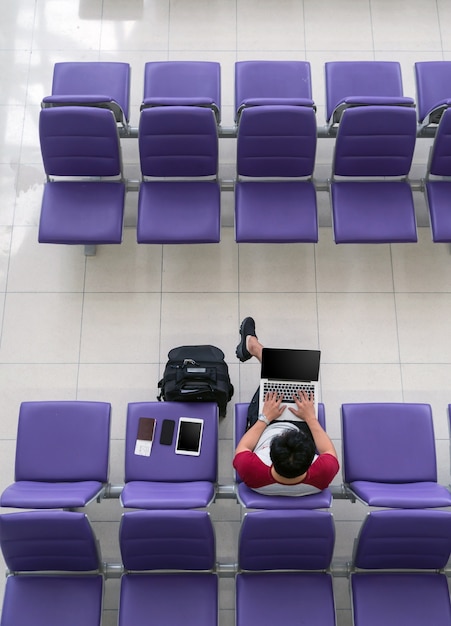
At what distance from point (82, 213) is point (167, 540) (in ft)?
6.89

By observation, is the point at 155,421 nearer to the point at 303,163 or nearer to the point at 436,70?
the point at 303,163

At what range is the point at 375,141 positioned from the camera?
12.8 feet

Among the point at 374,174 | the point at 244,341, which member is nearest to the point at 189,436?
the point at 244,341

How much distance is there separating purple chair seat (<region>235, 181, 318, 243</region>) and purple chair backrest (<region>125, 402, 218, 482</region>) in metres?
1.18

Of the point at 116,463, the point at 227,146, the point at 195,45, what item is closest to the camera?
the point at 116,463

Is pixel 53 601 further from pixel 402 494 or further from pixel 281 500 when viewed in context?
pixel 402 494

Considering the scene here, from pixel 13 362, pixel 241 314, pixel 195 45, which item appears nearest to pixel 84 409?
pixel 13 362

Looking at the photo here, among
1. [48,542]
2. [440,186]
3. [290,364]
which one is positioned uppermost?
[440,186]

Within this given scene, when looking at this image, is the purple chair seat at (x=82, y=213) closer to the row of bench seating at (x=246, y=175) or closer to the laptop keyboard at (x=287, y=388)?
the row of bench seating at (x=246, y=175)

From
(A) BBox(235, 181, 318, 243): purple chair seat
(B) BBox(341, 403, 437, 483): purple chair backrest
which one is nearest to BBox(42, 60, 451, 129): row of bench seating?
(A) BBox(235, 181, 318, 243): purple chair seat

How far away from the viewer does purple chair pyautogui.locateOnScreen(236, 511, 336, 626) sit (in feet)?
9.74

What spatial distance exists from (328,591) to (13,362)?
2.39 m

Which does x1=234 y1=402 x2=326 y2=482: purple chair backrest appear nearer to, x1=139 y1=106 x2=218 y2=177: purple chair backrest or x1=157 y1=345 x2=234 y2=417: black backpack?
x1=157 y1=345 x2=234 y2=417: black backpack

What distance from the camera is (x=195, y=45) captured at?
4.93 metres
